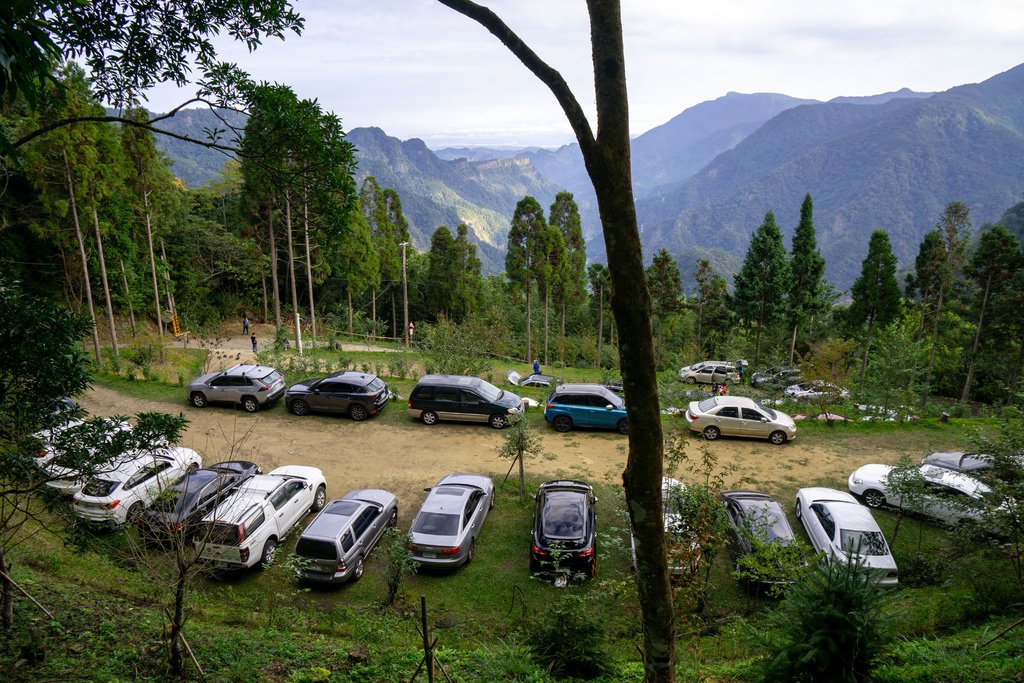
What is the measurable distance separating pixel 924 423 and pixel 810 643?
17214 mm

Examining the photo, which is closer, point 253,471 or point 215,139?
point 215,139

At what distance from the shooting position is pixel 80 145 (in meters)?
19.5

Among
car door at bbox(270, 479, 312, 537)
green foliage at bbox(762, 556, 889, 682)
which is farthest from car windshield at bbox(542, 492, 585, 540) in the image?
green foliage at bbox(762, 556, 889, 682)

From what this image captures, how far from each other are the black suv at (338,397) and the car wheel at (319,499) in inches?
195

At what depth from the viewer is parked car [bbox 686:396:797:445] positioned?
1644 cm

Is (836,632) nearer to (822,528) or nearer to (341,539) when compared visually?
(822,528)

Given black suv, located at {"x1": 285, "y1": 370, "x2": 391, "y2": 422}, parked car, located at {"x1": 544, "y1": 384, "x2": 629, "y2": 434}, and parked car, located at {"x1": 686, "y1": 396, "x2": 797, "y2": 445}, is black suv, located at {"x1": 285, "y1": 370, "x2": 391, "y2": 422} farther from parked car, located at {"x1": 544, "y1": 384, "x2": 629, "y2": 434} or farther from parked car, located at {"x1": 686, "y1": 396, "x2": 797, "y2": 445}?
parked car, located at {"x1": 686, "y1": 396, "x2": 797, "y2": 445}

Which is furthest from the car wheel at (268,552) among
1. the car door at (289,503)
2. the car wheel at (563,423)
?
the car wheel at (563,423)

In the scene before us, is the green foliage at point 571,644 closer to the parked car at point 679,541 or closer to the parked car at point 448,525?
the parked car at point 679,541

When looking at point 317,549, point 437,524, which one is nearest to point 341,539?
point 317,549

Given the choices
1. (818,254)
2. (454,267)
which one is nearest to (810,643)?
(818,254)

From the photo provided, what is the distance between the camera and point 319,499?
1259cm

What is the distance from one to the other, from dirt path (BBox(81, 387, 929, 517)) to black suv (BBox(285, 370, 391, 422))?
12.6 inches

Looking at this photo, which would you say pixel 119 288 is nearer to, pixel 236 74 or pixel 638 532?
pixel 236 74
